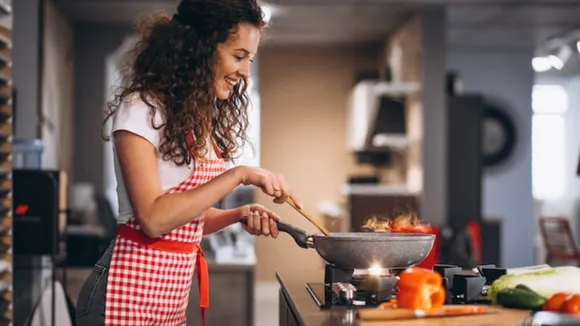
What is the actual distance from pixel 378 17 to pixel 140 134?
6868 millimetres

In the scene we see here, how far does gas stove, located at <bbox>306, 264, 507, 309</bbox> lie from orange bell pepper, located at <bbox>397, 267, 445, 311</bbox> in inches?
5.9

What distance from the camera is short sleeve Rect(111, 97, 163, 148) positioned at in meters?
1.89

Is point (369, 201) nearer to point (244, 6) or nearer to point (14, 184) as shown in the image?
point (14, 184)

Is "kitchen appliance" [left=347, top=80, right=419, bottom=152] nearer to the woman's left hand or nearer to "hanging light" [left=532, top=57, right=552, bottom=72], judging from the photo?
"hanging light" [left=532, top=57, right=552, bottom=72]

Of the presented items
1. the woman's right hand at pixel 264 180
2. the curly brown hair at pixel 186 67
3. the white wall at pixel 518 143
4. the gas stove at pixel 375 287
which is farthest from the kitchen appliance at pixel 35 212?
→ the white wall at pixel 518 143

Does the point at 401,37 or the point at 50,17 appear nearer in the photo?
the point at 50,17

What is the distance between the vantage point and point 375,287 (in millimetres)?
1825

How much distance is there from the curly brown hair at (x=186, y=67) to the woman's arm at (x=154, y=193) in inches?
3.3

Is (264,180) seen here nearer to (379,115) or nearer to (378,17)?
(379,115)

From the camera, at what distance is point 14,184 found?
3807 millimetres

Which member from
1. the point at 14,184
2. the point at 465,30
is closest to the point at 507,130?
the point at 465,30

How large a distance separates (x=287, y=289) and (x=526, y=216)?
9.21m

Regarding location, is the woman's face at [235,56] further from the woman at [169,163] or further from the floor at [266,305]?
the floor at [266,305]

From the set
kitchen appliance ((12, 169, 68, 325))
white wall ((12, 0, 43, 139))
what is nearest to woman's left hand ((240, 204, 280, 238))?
kitchen appliance ((12, 169, 68, 325))
